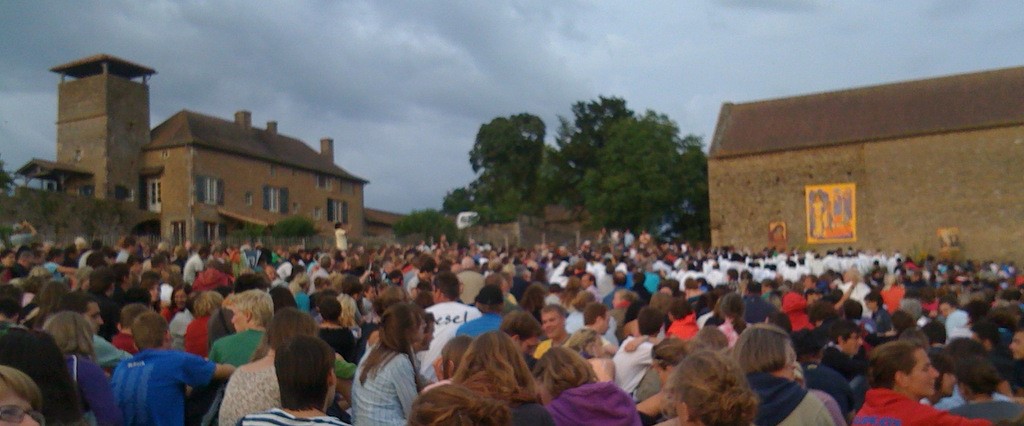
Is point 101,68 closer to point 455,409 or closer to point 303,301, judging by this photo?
point 303,301

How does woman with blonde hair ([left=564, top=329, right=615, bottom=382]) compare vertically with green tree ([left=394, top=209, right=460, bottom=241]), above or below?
below

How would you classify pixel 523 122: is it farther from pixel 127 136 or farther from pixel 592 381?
pixel 592 381

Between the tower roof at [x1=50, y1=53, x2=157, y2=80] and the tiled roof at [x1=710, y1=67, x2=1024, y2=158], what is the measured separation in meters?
29.7

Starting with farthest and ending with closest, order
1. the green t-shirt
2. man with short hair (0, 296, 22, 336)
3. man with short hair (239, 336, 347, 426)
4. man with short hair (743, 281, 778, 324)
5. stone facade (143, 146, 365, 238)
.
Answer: stone facade (143, 146, 365, 238) → man with short hair (743, 281, 778, 324) → man with short hair (0, 296, 22, 336) → the green t-shirt → man with short hair (239, 336, 347, 426)

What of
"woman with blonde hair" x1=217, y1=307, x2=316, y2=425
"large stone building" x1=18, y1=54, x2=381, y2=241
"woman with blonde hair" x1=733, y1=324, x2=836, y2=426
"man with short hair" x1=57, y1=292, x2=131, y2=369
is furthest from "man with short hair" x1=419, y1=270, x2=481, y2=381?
"large stone building" x1=18, y1=54, x2=381, y2=241

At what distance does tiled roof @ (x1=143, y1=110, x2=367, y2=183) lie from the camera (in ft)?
146

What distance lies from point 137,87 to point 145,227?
7.01 metres

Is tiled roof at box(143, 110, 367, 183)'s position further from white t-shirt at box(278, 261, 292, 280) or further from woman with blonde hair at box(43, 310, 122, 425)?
woman with blonde hair at box(43, 310, 122, 425)

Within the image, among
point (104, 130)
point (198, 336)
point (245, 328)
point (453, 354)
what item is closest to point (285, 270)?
point (198, 336)

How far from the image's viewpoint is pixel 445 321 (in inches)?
285

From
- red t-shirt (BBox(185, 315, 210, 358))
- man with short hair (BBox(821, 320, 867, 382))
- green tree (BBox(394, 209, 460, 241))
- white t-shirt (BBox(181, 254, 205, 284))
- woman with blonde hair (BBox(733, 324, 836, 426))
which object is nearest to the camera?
woman with blonde hair (BBox(733, 324, 836, 426))

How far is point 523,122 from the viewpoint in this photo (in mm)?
65438

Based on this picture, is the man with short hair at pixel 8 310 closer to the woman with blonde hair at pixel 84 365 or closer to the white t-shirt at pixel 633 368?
the woman with blonde hair at pixel 84 365

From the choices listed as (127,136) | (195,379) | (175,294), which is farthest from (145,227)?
(195,379)
